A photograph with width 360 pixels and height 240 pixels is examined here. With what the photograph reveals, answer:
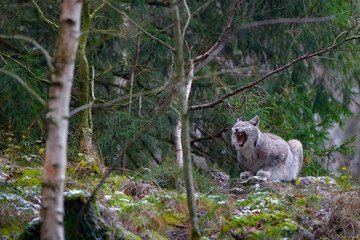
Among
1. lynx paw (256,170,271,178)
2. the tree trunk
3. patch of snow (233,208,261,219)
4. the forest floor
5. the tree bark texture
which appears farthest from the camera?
lynx paw (256,170,271,178)

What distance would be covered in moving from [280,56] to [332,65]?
137 cm

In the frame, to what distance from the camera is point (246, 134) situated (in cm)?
812

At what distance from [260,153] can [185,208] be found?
7.99 feet

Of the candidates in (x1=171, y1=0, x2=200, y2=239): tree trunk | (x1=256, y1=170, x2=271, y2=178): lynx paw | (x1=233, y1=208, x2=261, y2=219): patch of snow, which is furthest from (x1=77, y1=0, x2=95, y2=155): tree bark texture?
(x1=171, y1=0, x2=200, y2=239): tree trunk

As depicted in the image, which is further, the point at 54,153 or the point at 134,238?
the point at 134,238

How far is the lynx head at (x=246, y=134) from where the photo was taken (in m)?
8.07

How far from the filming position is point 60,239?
3.14 metres

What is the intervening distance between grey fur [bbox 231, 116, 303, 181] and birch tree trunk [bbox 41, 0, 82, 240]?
5.16 metres

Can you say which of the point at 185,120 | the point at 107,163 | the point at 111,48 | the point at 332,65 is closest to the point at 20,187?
the point at 185,120

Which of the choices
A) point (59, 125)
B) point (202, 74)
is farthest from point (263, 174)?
point (59, 125)

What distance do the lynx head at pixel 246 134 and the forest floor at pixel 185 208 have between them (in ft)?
4.03

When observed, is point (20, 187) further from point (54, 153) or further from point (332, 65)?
point (332, 65)

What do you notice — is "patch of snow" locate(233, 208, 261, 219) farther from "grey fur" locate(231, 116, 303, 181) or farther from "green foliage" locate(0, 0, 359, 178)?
"green foliage" locate(0, 0, 359, 178)

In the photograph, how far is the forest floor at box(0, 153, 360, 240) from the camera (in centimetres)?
535
